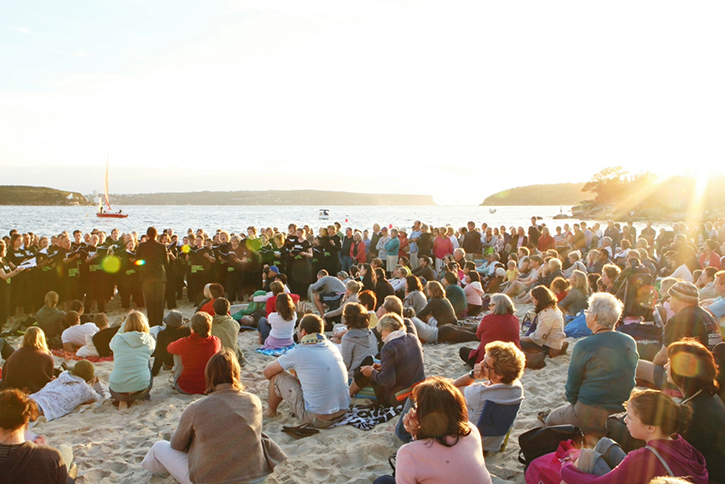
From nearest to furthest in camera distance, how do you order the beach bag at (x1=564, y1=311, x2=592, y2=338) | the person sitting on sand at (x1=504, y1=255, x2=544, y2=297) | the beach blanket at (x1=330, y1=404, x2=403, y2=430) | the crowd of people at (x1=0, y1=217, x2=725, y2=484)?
the crowd of people at (x1=0, y1=217, x2=725, y2=484)
the beach blanket at (x1=330, y1=404, x2=403, y2=430)
the beach bag at (x1=564, y1=311, x2=592, y2=338)
the person sitting on sand at (x1=504, y1=255, x2=544, y2=297)

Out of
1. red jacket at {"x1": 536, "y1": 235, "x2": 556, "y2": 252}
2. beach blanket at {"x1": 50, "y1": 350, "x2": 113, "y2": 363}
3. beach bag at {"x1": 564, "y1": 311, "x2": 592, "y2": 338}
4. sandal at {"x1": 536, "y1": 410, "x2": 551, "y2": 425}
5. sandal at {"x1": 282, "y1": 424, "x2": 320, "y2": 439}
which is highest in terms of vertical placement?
red jacket at {"x1": 536, "y1": 235, "x2": 556, "y2": 252}

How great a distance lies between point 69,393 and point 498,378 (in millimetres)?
4536

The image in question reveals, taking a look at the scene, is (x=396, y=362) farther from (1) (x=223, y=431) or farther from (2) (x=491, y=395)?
(1) (x=223, y=431)

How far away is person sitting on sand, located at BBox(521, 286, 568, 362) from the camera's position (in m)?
6.22

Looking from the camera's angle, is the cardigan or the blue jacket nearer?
the cardigan

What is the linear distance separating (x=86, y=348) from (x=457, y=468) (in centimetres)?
648

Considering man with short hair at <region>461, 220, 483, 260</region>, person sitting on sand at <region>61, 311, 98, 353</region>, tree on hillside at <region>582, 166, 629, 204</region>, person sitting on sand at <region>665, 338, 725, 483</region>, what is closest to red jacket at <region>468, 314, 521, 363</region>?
person sitting on sand at <region>665, 338, 725, 483</region>

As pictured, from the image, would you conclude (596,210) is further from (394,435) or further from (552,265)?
(394,435)

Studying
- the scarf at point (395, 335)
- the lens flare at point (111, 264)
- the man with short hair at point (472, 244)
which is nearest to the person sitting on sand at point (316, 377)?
the scarf at point (395, 335)

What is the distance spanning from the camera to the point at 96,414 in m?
5.26

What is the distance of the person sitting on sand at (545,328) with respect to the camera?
20.4ft

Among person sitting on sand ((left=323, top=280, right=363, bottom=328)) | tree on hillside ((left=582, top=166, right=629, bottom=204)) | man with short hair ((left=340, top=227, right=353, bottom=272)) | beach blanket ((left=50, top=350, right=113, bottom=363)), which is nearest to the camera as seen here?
beach blanket ((left=50, top=350, right=113, bottom=363))

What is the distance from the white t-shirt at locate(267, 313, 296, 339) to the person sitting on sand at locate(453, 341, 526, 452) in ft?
13.0

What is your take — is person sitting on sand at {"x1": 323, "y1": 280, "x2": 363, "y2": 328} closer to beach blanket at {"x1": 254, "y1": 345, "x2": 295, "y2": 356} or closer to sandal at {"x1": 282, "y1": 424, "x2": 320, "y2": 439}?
beach blanket at {"x1": 254, "y1": 345, "x2": 295, "y2": 356}
